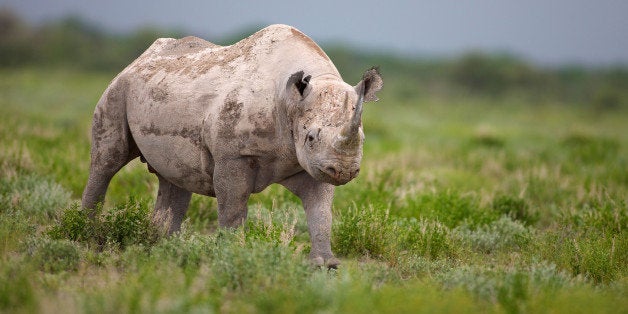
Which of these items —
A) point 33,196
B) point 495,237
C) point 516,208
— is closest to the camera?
point 495,237

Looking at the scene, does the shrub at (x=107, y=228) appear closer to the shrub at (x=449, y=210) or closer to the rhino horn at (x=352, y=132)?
the rhino horn at (x=352, y=132)

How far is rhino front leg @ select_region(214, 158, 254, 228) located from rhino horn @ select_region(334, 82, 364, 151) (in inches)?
46.5

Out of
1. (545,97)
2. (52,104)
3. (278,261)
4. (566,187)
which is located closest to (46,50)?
(52,104)

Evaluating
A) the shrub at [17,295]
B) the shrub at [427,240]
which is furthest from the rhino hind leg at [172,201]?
the shrub at [17,295]

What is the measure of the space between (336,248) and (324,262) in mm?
1266

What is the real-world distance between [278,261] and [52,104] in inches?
1095

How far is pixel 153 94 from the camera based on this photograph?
761 centimetres

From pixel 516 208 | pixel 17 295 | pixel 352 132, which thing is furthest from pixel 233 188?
pixel 516 208

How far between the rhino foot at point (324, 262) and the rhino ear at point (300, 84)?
1.42 metres

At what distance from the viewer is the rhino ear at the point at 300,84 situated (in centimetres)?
632

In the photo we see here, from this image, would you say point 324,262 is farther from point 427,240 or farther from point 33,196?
point 33,196

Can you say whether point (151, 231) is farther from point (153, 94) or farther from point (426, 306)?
point (426, 306)

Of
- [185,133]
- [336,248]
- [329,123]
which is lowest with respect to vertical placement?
[336,248]

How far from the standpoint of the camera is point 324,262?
6781mm
